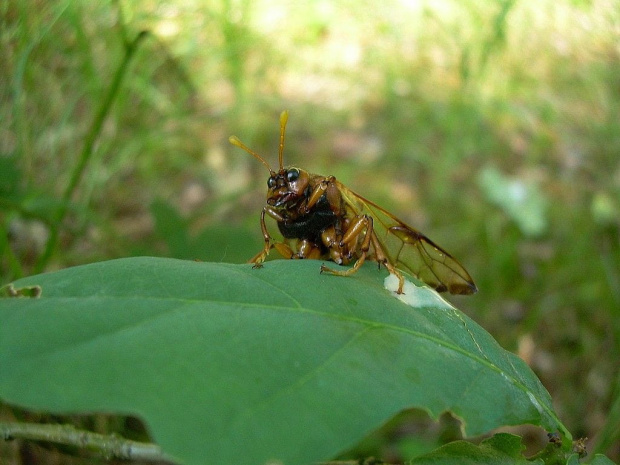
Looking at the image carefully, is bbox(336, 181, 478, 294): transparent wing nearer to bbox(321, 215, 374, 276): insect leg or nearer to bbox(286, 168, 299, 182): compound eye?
bbox(321, 215, 374, 276): insect leg

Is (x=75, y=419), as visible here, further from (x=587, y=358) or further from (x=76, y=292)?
(x=587, y=358)

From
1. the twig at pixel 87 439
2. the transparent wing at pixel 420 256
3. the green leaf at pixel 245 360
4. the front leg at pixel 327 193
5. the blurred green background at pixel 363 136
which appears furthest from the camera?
the blurred green background at pixel 363 136

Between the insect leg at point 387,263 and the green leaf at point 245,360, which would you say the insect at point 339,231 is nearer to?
the insect leg at point 387,263

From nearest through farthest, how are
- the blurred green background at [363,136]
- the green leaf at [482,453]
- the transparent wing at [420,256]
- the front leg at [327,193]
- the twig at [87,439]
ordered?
the green leaf at [482,453]
the twig at [87,439]
the front leg at [327,193]
the transparent wing at [420,256]
the blurred green background at [363,136]

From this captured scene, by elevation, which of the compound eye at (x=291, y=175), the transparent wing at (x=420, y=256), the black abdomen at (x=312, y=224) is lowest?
the transparent wing at (x=420, y=256)

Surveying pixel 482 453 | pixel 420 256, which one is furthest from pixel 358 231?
pixel 482 453

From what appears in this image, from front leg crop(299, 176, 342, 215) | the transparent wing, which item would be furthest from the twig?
the transparent wing

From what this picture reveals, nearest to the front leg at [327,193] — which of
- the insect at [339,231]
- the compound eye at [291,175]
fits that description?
the insect at [339,231]
